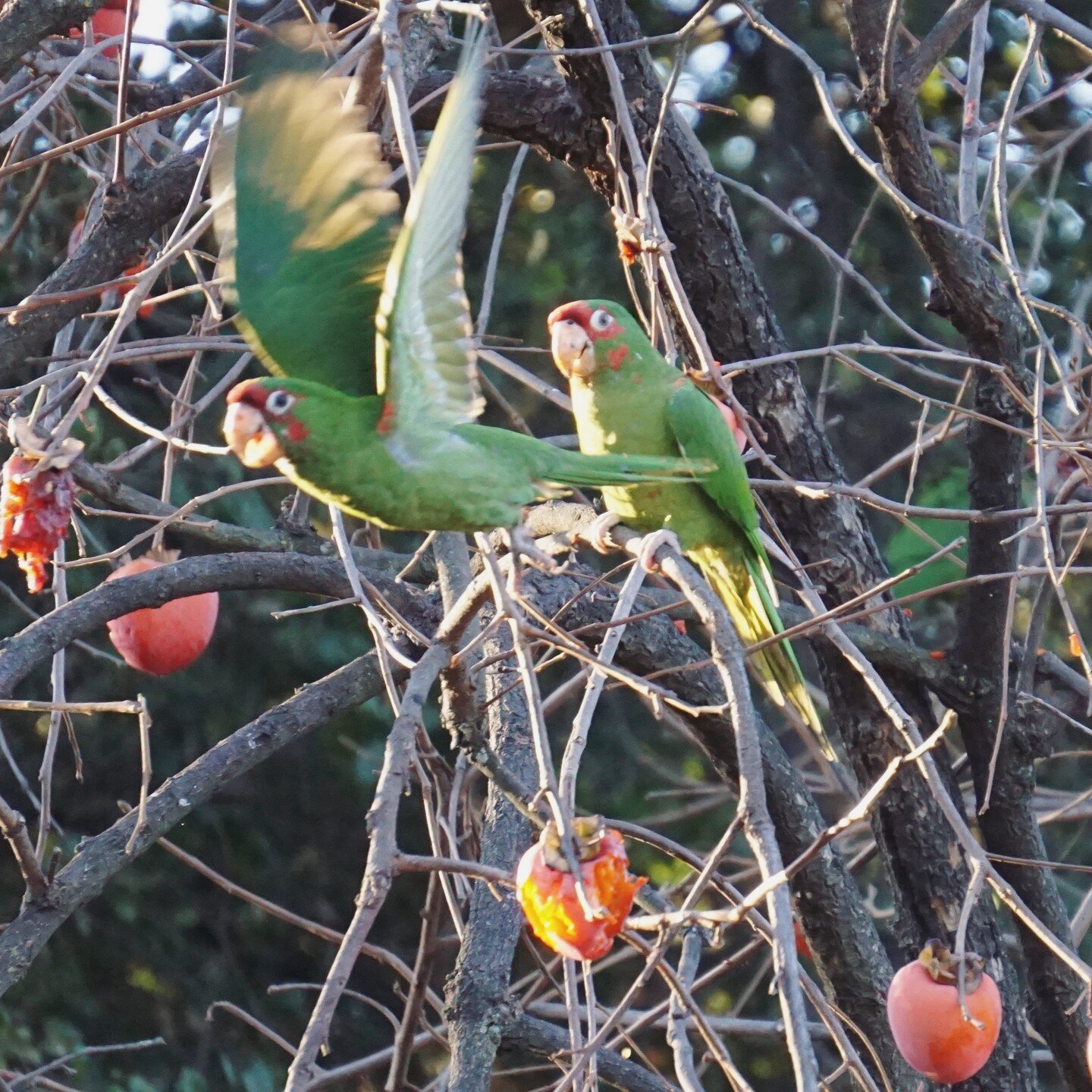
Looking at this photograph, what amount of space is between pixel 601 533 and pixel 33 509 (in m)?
0.74

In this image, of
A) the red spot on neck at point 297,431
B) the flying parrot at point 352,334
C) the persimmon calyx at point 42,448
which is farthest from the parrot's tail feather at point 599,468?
the persimmon calyx at point 42,448

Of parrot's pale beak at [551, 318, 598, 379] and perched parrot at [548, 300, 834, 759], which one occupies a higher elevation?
parrot's pale beak at [551, 318, 598, 379]

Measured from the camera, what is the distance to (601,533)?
1887mm

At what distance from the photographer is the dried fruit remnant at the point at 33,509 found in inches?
56.2

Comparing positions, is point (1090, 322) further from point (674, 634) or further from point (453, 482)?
point (453, 482)

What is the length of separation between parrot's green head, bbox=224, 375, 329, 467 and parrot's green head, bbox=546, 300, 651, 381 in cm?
73

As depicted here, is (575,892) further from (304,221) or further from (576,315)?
(576,315)

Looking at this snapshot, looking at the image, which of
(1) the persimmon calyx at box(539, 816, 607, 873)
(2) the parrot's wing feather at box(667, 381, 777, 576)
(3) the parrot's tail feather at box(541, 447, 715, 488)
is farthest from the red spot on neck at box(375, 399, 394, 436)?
(2) the parrot's wing feather at box(667, 381, 777, 576)

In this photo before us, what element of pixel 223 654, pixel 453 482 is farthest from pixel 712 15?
pixel 453 482

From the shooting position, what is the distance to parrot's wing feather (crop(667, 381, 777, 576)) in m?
2.13

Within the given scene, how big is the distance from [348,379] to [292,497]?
34.3 inches

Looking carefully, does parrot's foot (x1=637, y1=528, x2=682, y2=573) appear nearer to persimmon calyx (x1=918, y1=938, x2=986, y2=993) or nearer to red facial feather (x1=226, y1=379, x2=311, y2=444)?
red facial feather (x1=226, y1=379, x2=311, y2=444)

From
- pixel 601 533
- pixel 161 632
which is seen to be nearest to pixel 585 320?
pixel 601 533

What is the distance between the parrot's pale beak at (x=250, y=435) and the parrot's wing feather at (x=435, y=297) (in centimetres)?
13
